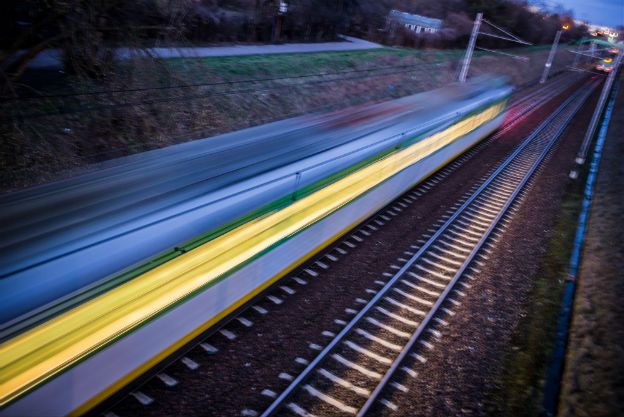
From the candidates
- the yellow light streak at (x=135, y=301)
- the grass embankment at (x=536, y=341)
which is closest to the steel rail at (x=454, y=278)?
the grass embankment at (x=536, y=341)

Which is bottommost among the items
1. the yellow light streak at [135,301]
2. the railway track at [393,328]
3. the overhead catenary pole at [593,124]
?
the railway track at [393,328]

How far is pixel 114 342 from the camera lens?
5.56 metres

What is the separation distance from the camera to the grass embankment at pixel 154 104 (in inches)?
543

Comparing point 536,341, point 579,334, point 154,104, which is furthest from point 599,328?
point 154,104

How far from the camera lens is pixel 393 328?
340 inches

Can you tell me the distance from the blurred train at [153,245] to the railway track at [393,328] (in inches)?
75.4

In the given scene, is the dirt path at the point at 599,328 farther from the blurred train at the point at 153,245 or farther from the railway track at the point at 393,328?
the blurred train at the point at 153,245

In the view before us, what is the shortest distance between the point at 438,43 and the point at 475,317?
53.0 meters

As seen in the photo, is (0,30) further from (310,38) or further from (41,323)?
(310,38)

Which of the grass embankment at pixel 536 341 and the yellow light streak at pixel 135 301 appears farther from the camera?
the grass embankment at pixel 536 341

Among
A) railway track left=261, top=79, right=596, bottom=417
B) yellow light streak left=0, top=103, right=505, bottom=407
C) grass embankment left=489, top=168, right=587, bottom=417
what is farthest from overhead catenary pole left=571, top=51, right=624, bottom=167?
yellow light streak left=0, top=103, right=505, bottom=407

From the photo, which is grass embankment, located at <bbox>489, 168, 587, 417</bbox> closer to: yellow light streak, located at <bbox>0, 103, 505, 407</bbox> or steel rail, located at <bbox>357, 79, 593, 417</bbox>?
steel rail, located at <bbox>357, 79, 593, 417</bbox>

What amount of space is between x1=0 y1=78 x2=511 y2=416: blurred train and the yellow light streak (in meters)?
0.01

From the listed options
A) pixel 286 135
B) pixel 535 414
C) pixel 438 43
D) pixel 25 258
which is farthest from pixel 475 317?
pixel 438 43
